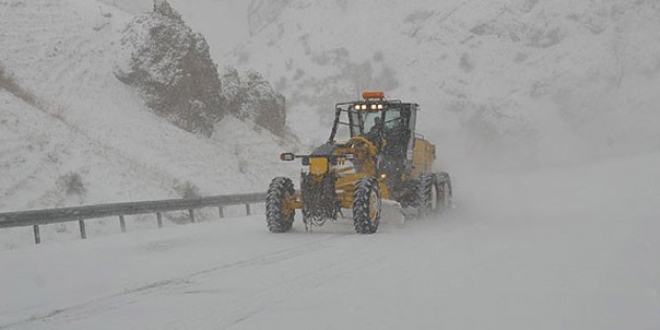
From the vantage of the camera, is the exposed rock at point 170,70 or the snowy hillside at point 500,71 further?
the snowy hillside at point 500,71

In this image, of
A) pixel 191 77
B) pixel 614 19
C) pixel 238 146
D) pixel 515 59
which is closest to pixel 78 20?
pixel 191 77

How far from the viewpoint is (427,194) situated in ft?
46.2

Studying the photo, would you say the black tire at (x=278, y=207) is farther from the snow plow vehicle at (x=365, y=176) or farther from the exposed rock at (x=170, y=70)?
the exposed rock at (x=170, y=70)

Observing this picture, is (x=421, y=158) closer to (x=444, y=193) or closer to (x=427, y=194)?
(x=444, y=193)

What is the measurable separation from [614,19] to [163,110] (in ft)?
119

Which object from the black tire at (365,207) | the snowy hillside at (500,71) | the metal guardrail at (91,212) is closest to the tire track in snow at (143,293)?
the black tire at (365,207)

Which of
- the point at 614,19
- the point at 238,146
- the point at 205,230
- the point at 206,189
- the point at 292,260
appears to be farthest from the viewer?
the point at 614,19

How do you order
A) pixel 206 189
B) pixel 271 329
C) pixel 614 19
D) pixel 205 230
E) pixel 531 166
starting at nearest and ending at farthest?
pixel 271 329
pixel 205 230
pixel 206 189
pixel 531 166
pixel 614 19

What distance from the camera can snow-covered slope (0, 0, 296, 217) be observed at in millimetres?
17625

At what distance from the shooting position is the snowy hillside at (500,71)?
4319cm

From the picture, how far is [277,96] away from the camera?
101 ft

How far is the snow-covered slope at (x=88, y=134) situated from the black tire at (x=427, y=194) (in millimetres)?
8829

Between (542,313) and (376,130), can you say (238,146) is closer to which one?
(376,130)

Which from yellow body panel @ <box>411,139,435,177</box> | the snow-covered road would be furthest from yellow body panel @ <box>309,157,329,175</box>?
yellow body panel @ <box>411,139,435,177</box>
